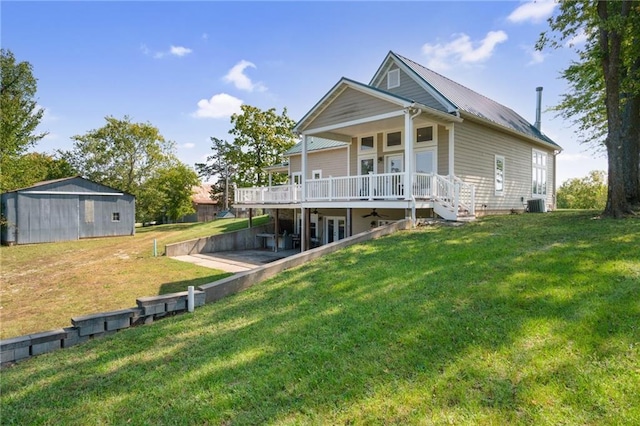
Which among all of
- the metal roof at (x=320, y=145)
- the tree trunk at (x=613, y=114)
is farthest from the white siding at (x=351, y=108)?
the tree trunk at (x=613, y=114)

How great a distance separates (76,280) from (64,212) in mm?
13491

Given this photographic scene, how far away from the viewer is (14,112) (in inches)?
868

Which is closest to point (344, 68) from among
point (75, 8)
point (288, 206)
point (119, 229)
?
point (288, 206)

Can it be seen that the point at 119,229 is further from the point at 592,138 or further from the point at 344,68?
the point at 592,138

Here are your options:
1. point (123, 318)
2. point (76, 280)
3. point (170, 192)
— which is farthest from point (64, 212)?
point (123, 318)

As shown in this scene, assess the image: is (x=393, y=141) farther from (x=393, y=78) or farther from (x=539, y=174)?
(x=539, y=174)

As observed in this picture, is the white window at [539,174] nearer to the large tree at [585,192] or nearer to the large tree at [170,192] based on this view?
the large tree at [170,192]

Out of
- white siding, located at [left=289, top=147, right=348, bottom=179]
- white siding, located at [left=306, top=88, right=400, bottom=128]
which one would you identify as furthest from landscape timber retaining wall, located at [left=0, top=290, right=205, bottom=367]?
white siding, located at [left=289, top=147, right=348, bottom=179]

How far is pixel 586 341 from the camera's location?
3492 mm

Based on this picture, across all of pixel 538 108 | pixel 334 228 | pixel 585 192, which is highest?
pixel 538 108

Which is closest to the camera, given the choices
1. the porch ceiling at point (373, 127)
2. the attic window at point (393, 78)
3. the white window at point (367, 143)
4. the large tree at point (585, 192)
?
the porch ceiling at point (373, 127)

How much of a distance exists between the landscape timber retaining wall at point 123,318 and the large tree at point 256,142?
25009mm

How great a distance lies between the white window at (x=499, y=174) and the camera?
48.4ft

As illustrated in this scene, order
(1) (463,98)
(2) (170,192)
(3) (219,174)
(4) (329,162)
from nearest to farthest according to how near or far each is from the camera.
Result: (1) (463,98) → (4) (329,162) → (2) (170,192) → (3) (219,174)
